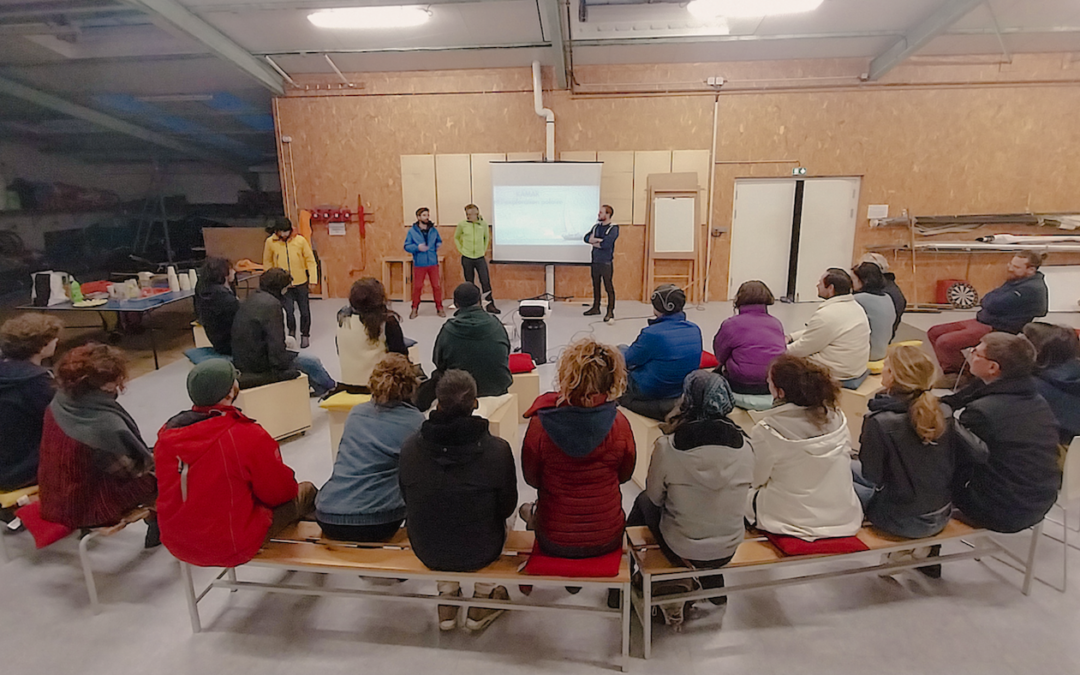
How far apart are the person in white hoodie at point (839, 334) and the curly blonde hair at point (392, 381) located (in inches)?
88.6

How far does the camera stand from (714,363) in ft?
11.8

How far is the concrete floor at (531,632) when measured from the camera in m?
2.02

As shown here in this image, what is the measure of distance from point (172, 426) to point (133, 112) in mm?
6463

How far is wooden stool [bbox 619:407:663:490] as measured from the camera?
3.01 metres

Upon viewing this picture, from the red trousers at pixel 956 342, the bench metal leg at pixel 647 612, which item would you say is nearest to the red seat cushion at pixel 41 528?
the bench metal leg at pixel 647 612

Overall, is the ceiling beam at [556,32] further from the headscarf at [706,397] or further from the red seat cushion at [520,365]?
the headscarf at [706,397]

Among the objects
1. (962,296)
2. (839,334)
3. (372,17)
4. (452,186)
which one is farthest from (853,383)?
(452,186)

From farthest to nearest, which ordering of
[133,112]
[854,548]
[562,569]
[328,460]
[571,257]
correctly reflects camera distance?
[571,257] < [133,112] < [328,460] < [854,548] < [562,569]

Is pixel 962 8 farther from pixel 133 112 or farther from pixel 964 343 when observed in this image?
pixel 133 112

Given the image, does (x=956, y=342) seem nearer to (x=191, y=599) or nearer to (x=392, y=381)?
(x=392, y=381)

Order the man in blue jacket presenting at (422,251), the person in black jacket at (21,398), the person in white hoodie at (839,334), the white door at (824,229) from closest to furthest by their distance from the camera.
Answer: the person in black jacket at (21,398)
the person in white hoodie at (839,334)
the man in blue jacket presenting at (422,251)
the white door at (824,229)

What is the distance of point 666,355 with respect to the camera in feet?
9.71

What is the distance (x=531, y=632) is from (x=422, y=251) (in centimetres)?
593

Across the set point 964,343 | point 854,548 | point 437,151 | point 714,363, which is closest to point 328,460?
point 714,363
